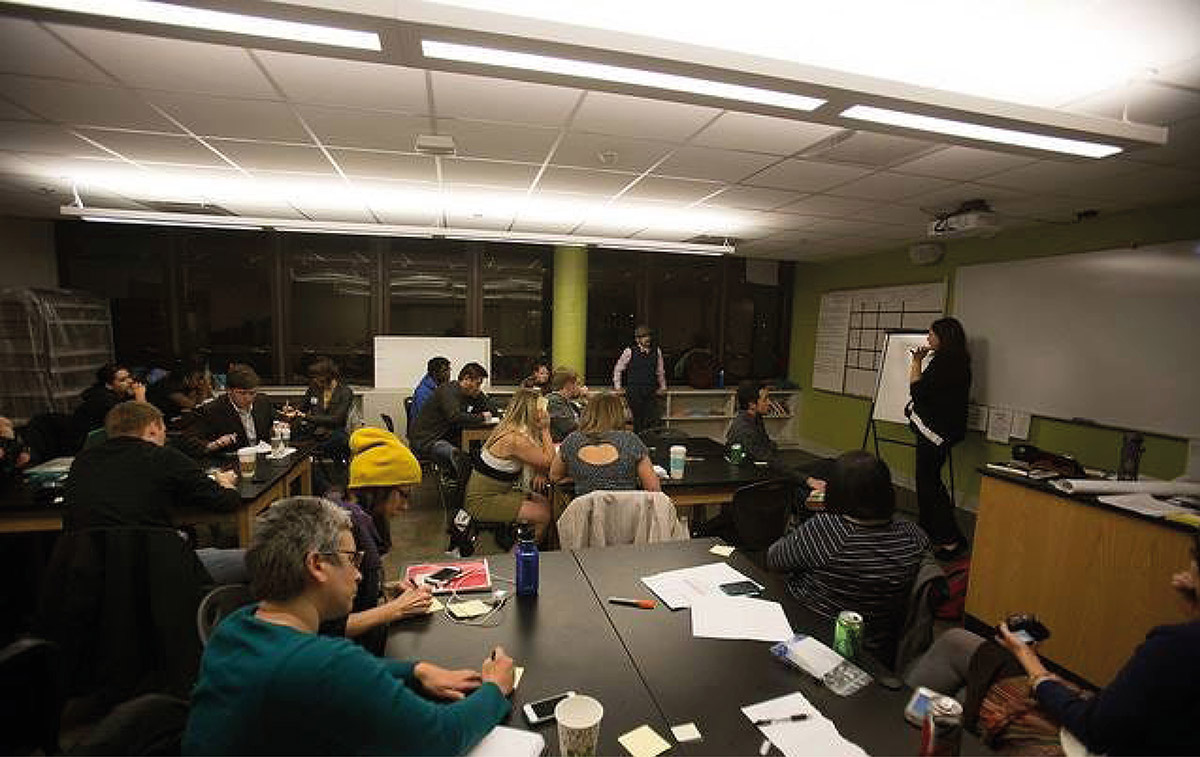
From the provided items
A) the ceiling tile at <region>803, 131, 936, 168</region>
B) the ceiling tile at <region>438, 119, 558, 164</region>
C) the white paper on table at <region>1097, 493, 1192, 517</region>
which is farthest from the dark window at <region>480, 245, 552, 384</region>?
the white paper on table at <region>1097, 493, 1192, 517</region>

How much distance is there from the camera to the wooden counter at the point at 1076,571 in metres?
2.49

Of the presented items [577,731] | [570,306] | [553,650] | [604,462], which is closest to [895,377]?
[570,306]

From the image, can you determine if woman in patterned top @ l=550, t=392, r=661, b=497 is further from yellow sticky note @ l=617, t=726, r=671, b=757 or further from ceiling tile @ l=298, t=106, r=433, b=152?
ceiling tile @ l=298, t=106, r=433, b=152

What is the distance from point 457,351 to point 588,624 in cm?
570

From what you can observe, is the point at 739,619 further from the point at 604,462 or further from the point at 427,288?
the point at 427,288

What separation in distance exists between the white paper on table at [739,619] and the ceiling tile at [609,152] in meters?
2.40

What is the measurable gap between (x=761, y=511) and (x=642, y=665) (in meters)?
1.70

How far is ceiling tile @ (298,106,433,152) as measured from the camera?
273cm

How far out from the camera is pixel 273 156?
11.3 feet

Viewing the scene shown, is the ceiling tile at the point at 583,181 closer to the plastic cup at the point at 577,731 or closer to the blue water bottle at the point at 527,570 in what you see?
the blue water bottle at the point at 527,570

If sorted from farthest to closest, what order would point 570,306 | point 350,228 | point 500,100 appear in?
point 570,306, point 350,228, point 500,100

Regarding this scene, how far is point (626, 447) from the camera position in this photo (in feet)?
9.96

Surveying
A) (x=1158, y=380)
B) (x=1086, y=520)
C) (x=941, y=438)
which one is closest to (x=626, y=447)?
(x=1086, y=520)

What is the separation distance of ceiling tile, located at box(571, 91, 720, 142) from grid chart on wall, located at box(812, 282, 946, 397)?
4332 millimetres
